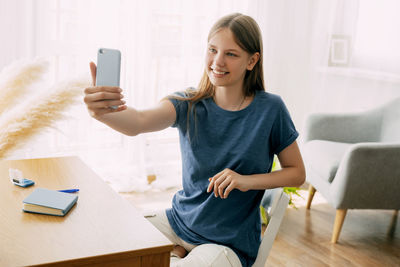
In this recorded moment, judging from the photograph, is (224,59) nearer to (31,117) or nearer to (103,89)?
(103,89)

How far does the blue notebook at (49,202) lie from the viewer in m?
1.16

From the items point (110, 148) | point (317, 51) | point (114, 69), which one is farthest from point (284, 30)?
point (114, 69)

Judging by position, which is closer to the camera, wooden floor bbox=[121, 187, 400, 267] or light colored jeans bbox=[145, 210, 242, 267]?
light colored jeans bbox=[145, 210, 242, 267]

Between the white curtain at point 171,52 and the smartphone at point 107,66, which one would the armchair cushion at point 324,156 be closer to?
the white curtain at point 171,52

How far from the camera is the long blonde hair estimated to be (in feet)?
4.68

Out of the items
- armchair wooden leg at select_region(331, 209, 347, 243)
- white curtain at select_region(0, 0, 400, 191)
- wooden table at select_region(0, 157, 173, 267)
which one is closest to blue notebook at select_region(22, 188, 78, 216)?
wooden table at select_region(0, 157, 173, 267)

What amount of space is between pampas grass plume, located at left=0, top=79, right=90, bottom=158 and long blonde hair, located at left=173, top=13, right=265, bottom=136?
0.55m

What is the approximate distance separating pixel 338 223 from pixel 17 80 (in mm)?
2197

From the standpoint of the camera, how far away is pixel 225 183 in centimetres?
125

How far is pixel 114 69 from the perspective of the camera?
42.7 inches

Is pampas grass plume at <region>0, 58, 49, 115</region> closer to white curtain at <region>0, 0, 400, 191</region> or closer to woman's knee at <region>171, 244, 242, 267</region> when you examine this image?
woman's knee at <region>171, 244, 242, 267</region>

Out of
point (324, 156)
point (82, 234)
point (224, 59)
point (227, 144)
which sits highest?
point (224, 59)

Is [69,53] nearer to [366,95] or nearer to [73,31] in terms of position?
[73,31]

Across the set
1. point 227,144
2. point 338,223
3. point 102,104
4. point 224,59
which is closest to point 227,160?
point 227,144
